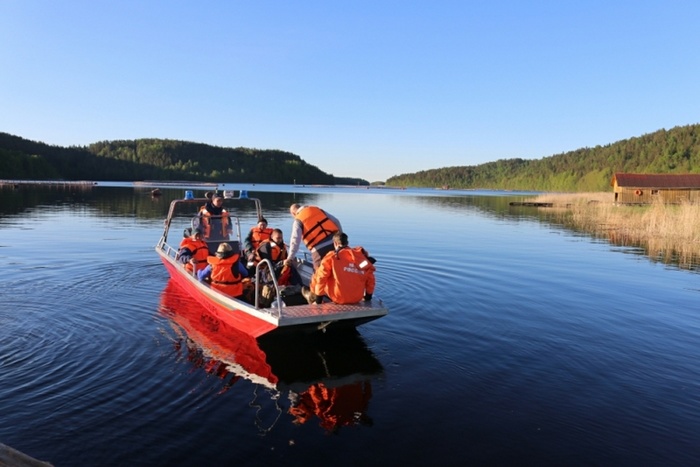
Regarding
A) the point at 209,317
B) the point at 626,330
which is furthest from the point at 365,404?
the point at 626,330

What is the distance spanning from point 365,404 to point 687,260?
18.4m

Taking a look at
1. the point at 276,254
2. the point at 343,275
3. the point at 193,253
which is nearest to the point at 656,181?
the point at 276,254

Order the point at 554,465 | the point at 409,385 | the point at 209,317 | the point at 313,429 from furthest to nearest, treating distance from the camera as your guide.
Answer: the point at 209,317
the point at 409,385
the point at 313,429
the point at 554,465

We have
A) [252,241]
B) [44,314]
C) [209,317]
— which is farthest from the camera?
[252,241]

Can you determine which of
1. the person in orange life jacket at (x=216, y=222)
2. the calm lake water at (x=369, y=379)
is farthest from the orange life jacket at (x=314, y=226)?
the person in orange life jacket at (x=216, y=222)

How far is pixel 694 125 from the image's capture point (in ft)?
456

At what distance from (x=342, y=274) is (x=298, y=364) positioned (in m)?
1.66

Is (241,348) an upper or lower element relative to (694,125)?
lower

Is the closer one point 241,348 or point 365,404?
point 365,404

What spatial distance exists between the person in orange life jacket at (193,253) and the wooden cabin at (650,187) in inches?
2117

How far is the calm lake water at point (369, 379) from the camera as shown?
17.4ft

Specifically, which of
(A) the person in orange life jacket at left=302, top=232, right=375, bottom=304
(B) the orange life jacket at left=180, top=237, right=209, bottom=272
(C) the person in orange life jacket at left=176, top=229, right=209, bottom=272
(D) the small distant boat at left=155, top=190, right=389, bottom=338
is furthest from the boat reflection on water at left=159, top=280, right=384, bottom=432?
(B) the orange life jacket at left=180, top=237, right=209, bottom=272

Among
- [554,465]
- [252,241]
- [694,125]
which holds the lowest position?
[554,465]

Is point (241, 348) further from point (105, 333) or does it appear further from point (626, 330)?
point (626, 330)
